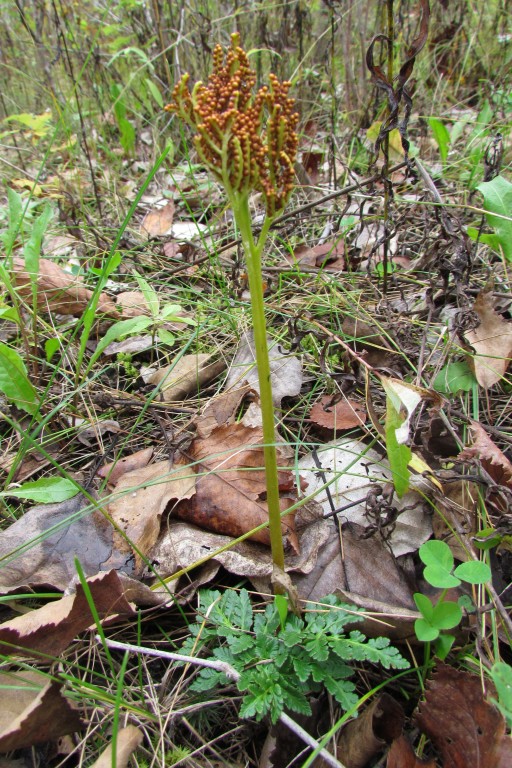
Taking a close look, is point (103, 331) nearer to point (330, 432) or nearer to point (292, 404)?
point (292, 404)

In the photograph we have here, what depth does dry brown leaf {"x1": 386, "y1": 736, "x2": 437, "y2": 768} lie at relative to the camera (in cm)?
→ 102

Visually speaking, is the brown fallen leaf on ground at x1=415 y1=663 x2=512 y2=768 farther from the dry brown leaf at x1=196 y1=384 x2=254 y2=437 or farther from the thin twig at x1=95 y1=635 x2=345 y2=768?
the dry brown leaf at x1=196 y1=384 x2=254 y2=437

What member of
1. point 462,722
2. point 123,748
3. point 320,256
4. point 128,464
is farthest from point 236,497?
point 320,256

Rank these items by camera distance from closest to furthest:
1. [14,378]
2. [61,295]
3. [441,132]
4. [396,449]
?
1. [396,449]
2. [14,378]
3. [61,295]
4. [441,132]

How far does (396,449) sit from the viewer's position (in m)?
1.28

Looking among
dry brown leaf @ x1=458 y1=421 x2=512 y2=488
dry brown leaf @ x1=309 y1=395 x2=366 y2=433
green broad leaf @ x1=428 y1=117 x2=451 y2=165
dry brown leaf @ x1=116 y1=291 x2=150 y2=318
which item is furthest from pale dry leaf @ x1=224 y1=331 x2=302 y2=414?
green broad leaf @ x1=428 y1=117 x2=451 y2=165

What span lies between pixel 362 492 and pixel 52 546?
0.86m

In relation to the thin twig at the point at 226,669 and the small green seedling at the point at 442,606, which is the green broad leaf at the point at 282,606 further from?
the small green seedling at the point at 442,606

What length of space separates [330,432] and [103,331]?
1127 mm

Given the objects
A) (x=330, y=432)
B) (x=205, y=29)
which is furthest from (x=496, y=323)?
(x=205, y=29)

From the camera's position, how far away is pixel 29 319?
7.48 feet

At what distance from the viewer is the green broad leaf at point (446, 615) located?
1084 millimetres

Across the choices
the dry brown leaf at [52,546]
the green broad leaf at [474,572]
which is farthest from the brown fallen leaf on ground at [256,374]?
the green broad leaf at [474,572]

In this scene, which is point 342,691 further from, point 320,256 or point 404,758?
point 320,256
